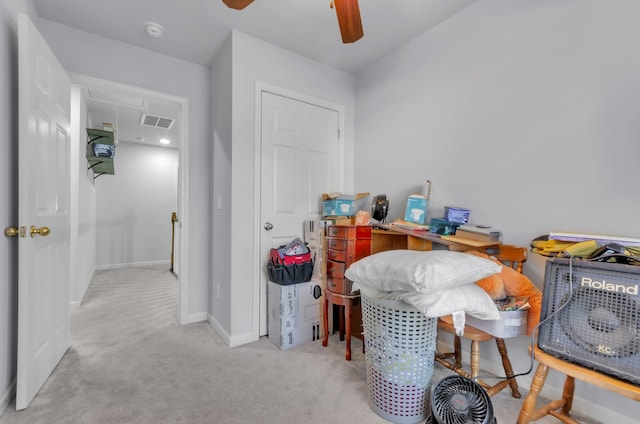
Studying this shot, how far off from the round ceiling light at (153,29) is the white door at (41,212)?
2.33 ft

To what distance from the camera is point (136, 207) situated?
5867 millimetres

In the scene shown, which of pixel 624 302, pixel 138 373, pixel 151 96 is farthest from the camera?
pixel 151 96

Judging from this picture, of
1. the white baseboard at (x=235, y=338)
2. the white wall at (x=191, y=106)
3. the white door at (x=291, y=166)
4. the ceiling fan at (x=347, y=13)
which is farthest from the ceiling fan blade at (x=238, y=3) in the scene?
the white baseboard at (x=235, y=338)

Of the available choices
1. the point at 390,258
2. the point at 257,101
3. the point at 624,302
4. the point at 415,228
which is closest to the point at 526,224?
the point at 415,228

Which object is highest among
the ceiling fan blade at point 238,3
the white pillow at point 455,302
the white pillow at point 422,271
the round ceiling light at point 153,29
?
the round ceiling light at point 153,29

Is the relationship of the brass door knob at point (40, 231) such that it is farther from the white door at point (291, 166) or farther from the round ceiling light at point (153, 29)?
the round ceiling light at point (153, 29)

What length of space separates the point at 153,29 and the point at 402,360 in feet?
9.60

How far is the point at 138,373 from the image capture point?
192 cm

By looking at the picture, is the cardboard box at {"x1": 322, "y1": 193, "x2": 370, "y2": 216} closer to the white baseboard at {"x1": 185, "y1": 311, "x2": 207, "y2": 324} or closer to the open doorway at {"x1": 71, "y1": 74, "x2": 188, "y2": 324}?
the open doorway at {"x1": 71, "y1": 74, "x2": 188, "y2": 324}

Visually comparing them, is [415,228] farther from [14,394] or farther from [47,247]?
[14,394]

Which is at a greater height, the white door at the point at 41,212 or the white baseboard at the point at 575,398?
the white door at the point at 41,212

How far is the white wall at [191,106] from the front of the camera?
8.24 ft

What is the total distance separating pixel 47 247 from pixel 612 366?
283 cm

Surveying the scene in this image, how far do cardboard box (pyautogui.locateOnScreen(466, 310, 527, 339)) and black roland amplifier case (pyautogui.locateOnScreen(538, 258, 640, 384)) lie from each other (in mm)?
220
